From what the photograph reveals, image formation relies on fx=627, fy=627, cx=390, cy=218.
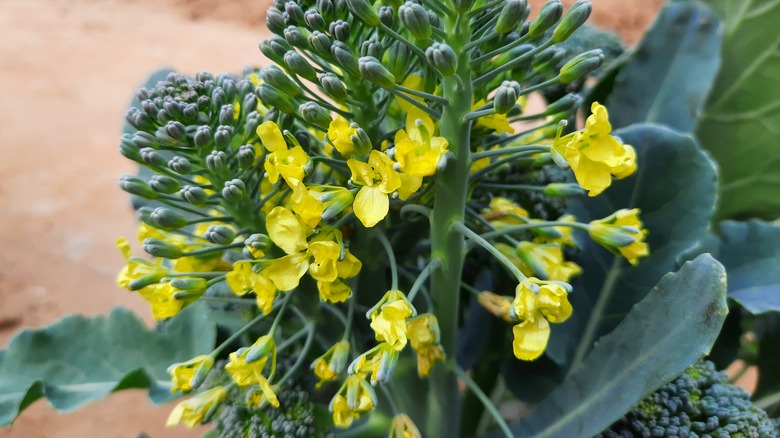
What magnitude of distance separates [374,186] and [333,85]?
54 mm

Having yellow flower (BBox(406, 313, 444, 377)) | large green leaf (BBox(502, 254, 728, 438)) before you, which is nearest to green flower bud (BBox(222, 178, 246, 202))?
yellow flower (BBox(406, 313, 444, 377))

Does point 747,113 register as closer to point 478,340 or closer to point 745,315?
point 745,315

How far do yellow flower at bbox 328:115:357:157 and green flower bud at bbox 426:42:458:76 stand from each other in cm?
5

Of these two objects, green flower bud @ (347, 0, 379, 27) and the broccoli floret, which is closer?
green flower bud @ (347, 0, 379, 27)

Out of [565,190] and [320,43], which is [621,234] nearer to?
[565,190]

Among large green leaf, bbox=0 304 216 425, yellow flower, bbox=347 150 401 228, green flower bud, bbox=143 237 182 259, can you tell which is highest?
yellow flower, bbox=347 150 401 228

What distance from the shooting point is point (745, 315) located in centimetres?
52

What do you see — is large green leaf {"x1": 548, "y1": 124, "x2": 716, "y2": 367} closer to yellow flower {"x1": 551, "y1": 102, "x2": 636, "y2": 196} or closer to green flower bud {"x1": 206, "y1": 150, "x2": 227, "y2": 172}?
yellow flower {"x1": 551, "y1": 102, "x2": 636, "y2": 196}

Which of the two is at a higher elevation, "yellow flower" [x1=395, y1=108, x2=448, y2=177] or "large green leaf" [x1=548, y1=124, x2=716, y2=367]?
"yellow flower" [x1=395, y1=108, x2=448, y2=177]

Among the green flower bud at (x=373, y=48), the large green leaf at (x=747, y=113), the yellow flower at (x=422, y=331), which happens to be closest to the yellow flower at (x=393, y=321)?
the yellow flower at (x=422, y=331)

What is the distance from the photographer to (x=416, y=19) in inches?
11.4

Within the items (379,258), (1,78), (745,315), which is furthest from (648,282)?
(1,78)

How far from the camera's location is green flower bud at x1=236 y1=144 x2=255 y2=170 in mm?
338

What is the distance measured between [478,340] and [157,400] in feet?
0.93
